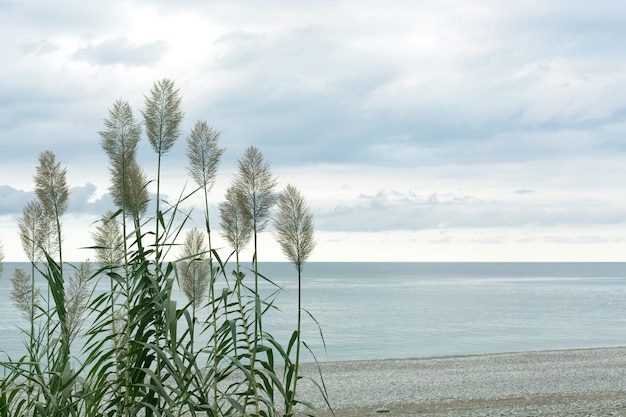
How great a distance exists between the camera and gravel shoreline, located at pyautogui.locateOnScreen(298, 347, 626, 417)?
9.86 metres

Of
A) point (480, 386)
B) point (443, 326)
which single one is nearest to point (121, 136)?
point (480, 386)

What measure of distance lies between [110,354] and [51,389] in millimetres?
228

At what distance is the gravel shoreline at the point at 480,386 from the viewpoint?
32.3ft

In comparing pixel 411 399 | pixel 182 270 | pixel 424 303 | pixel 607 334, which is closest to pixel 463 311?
pixel 424 303

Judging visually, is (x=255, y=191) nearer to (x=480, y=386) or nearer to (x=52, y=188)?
(x=52, y=188)

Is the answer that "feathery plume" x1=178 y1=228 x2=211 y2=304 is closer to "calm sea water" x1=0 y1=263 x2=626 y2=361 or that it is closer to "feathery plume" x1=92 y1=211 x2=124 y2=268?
"feathery plume" x1=92 y1=211 x2=124 y2=268

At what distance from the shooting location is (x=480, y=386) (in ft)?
41.9

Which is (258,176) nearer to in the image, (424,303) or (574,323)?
(574,323)

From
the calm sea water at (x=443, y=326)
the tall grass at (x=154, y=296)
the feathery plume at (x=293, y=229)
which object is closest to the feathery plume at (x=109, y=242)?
the tall grass at (x=154, y=296)

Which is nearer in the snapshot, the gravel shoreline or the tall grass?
the tall grass

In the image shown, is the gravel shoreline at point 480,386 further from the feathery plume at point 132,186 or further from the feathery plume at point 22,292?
the feathery plume at point 132,186

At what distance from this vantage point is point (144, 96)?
273cm

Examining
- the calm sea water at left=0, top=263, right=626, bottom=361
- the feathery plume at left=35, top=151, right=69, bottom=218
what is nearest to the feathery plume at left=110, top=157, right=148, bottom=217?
the feathery plume at left=35, top=151, right=69, bottom=218

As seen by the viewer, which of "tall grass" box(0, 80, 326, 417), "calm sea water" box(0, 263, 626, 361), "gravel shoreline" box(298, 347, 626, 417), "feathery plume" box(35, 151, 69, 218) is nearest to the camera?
"tall grass" box(0, 80, 326, 417)
